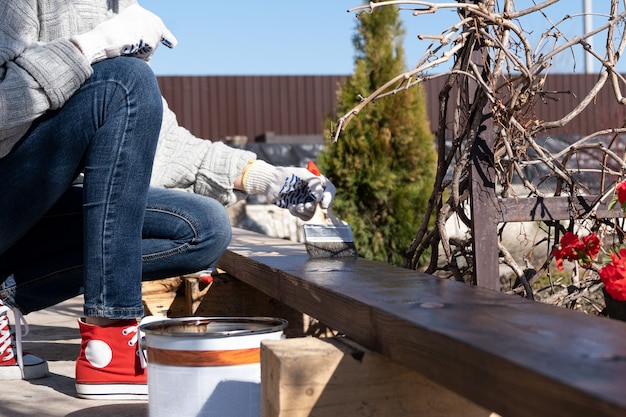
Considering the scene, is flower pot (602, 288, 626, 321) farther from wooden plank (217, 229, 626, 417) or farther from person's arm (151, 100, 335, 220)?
person's arm (151, 100, 335, 220)

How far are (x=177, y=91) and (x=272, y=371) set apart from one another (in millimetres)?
15256

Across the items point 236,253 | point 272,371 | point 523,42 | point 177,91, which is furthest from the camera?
point 177,91

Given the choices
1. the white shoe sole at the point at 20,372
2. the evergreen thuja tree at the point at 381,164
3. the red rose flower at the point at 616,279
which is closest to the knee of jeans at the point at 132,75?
the white shoe sole at the point at 20,372

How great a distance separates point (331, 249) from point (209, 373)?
2.71ft

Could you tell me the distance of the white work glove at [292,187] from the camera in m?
2.21

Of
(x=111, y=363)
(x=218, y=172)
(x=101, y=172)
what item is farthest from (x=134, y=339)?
(x=218, y=172)

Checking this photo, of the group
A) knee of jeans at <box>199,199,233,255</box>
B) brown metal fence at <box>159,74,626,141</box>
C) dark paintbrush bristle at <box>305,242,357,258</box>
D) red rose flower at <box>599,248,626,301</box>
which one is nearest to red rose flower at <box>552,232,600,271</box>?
red rose flower at <box>599,248,626,301</box>

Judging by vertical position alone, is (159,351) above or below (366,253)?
above

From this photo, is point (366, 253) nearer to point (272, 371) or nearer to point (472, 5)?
point (472, 5)

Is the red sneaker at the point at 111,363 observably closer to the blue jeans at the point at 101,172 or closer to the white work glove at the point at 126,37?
the blue jeans at the point at 101,172

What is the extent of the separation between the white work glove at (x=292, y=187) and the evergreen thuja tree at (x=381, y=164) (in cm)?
401

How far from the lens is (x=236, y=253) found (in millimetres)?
2576

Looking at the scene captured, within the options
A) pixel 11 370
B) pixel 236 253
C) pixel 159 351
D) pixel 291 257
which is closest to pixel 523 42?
pixel 291 257

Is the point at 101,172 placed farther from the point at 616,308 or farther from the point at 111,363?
the point at 616,308
